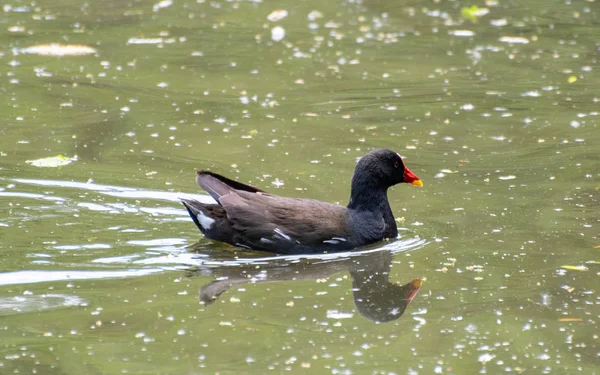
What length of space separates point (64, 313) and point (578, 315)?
3190 mm

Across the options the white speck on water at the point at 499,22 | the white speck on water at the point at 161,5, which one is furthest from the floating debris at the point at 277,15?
the white speck on water at the point at 499,22

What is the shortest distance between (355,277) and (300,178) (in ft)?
6.94

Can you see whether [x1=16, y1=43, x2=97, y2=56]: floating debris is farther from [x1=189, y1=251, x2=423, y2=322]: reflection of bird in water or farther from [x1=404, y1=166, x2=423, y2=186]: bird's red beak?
[x1=189, y1=251, x2=423, y2=322]: reflection of bird in water

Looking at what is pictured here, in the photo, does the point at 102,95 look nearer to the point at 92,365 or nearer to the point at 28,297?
the point at 28,297

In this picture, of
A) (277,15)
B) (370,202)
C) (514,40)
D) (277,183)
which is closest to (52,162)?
(277,183)

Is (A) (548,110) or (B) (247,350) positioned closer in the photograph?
(B) (247,350)

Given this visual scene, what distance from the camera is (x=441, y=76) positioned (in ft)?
40.7

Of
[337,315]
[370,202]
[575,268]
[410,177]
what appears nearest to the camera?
[337,315]

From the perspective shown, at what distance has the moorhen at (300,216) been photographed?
7395 mm

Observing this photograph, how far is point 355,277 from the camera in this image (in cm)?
700

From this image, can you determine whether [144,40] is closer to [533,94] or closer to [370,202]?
[533,94]

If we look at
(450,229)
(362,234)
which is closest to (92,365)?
(362,234)

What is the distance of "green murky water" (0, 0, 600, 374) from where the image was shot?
578 centimetres

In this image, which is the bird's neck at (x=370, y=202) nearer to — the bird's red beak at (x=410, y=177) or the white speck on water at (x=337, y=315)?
the bird's red beak at (x=410, y=177)
